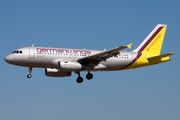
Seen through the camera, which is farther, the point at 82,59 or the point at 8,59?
the point at 82,59

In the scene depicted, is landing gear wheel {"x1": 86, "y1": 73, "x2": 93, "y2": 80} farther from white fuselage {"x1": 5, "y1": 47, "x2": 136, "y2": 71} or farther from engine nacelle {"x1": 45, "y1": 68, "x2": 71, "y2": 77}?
engine nacelle {"x1": 45, "y1": 68, "x2": 71, "y2": 77}

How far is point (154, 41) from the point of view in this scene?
49.2 meters

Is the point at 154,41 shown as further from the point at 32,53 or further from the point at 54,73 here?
the point at 32,53

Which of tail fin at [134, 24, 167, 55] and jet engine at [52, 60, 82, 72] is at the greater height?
tail fin at [134, 24, 167, 55]

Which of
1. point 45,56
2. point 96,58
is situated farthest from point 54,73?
point 96,58

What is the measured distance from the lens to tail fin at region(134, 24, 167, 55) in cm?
4828

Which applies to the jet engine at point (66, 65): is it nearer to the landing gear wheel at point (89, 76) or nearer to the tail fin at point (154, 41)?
the landing gear wheel at point (89, 76)

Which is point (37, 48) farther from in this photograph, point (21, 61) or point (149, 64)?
point (149, 64)

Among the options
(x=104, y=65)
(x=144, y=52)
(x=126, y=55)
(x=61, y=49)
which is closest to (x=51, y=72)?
(x=61, y=49)

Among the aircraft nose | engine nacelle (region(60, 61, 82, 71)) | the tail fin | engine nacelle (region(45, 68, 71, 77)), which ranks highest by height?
the tail fin

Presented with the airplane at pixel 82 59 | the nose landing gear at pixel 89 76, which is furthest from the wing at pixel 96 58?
the nose landing gear at pixel 89 76

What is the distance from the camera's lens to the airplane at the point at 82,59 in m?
41.0

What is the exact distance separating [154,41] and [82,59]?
43.4 feet

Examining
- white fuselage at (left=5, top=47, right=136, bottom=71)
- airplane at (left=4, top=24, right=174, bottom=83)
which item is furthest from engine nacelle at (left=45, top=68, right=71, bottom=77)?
white fuselage at (left=5, top=47, right=136, bottom=71)
